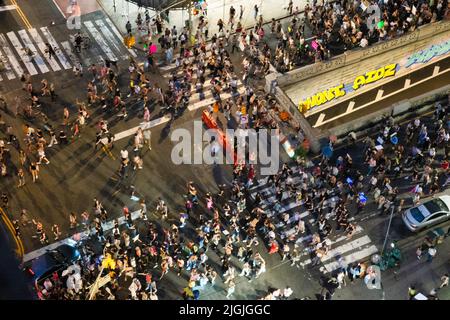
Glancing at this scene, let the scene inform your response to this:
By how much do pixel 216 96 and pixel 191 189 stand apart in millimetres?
9701

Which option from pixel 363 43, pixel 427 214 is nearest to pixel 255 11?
pixel 363 43

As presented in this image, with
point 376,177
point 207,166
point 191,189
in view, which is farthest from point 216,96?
point 376,177

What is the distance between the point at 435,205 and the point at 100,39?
2812 centimetres

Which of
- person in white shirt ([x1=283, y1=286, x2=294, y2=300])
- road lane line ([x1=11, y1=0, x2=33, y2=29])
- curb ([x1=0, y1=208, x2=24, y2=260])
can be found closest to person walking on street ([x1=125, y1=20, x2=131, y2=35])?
road lane line ([x1=11, y1=0, x2=33, y2=29])

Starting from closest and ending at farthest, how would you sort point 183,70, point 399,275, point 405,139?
point 399,275, point 405,139, point 183,70

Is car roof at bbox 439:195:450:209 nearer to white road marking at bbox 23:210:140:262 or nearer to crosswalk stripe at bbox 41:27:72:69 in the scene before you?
white road marking at bbox 23:210:140:262

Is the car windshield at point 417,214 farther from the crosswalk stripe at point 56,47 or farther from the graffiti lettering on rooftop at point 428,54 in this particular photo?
the crosswalk stripe at point 56,47

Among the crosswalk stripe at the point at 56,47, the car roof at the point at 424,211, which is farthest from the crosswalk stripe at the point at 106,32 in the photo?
the car roof at the point at 424,211

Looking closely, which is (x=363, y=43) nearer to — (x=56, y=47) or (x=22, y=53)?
(x=56, y=47)

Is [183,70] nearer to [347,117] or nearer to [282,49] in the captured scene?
[282,49]

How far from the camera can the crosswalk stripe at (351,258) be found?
3731 cm

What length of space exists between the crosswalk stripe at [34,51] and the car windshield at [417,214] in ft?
91.3

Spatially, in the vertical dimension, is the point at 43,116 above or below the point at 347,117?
above

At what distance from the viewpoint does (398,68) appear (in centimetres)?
5222
